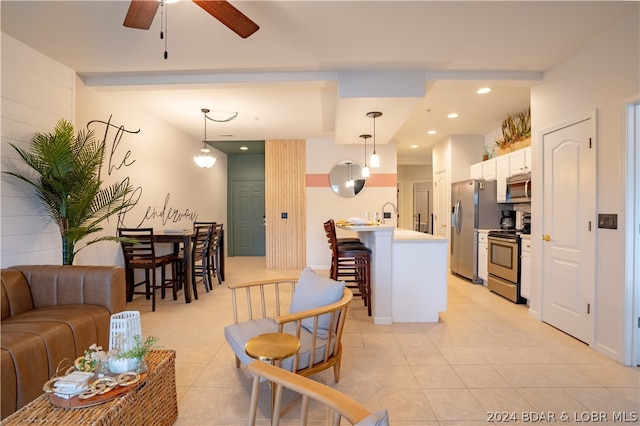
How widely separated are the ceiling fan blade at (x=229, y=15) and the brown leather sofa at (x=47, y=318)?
1971 millimetres

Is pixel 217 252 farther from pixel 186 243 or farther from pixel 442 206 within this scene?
pixel 442 206

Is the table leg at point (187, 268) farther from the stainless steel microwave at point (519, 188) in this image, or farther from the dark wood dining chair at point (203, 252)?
the stainless steel microwave at point (519, 188)

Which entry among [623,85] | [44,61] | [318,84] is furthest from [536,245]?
[44,61]

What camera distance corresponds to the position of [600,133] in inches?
100.0

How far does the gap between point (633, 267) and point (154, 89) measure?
4704 mm

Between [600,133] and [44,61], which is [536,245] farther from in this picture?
[44,61]

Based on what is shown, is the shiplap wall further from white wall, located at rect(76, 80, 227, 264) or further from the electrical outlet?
the electrical outlet

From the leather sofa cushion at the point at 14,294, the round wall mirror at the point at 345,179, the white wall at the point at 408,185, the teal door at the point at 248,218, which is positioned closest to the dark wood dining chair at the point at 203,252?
the leather sofa cushion at the point at 14,294

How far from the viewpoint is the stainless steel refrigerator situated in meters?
4.85

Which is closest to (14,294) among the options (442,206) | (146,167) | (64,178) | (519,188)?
(64,178)

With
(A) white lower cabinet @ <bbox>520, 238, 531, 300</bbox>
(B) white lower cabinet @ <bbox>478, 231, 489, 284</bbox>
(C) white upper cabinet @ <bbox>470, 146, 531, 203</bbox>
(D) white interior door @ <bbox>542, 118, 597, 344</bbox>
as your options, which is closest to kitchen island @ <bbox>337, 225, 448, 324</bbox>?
(D) white interior door @ <bbox>542, 118, 597, 344</bbox>

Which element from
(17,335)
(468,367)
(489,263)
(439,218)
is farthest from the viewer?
(439,218)

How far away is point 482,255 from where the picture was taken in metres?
4.81

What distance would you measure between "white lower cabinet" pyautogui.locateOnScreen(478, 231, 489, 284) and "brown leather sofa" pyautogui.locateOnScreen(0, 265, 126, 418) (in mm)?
4715
